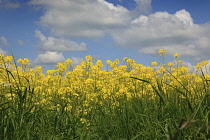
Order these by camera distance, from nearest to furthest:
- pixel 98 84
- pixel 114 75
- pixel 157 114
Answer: pixel 157 114, pixel 98 84, pixel 114 75

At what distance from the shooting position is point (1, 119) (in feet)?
9.01

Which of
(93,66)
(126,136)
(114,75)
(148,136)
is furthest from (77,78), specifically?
(148,136)

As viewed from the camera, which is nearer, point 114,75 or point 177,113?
point 177,113

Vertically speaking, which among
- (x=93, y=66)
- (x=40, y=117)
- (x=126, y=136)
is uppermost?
(x=93, y=66)

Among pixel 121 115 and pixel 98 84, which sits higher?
pixel 98 84

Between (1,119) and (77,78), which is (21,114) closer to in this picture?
(1,119)

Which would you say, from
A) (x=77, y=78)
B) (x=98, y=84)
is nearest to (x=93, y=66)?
(x=77, y=78)

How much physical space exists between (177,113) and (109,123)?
4.26ft

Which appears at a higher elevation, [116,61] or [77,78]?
[116,61]

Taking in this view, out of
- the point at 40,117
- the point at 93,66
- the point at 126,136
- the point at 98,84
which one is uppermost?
the point at 93,66

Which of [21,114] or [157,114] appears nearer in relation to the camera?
[21,114]

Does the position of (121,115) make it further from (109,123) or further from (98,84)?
(98,84)

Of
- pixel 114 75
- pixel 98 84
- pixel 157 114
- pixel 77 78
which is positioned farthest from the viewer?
pixel 114 75

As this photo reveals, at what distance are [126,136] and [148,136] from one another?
558 millimetres
